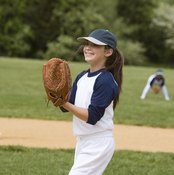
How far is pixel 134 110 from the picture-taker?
42.3ft

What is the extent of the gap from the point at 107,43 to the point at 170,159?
3.71m

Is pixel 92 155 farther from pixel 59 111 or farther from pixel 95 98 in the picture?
pixel 59 111

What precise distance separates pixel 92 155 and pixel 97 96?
0.46 metres

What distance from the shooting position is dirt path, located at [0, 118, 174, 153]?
27.1ft

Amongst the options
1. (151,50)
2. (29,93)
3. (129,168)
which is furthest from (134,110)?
(151,50)

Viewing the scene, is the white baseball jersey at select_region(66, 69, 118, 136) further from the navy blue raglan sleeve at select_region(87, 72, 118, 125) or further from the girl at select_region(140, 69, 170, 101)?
the girl at select_region(140, 69, 170, 101)

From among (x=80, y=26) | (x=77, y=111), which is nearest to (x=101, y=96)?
(x=77, y=111)

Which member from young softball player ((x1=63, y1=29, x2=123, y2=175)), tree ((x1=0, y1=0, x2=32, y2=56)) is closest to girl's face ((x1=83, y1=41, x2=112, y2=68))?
young softball player ((x1=63, y1=29, x2=123, y2=175))

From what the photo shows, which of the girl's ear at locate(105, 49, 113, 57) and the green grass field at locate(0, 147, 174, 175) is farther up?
the girl's ear at locate(105, 49, 113, 57)

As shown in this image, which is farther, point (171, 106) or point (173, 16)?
point (173, 16)

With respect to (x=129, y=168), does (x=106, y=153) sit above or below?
above

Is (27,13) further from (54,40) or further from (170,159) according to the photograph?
(170,159)

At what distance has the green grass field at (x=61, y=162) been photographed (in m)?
6.33

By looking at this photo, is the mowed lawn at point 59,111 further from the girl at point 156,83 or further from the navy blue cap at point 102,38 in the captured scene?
the navy blue cap at point 102,38
